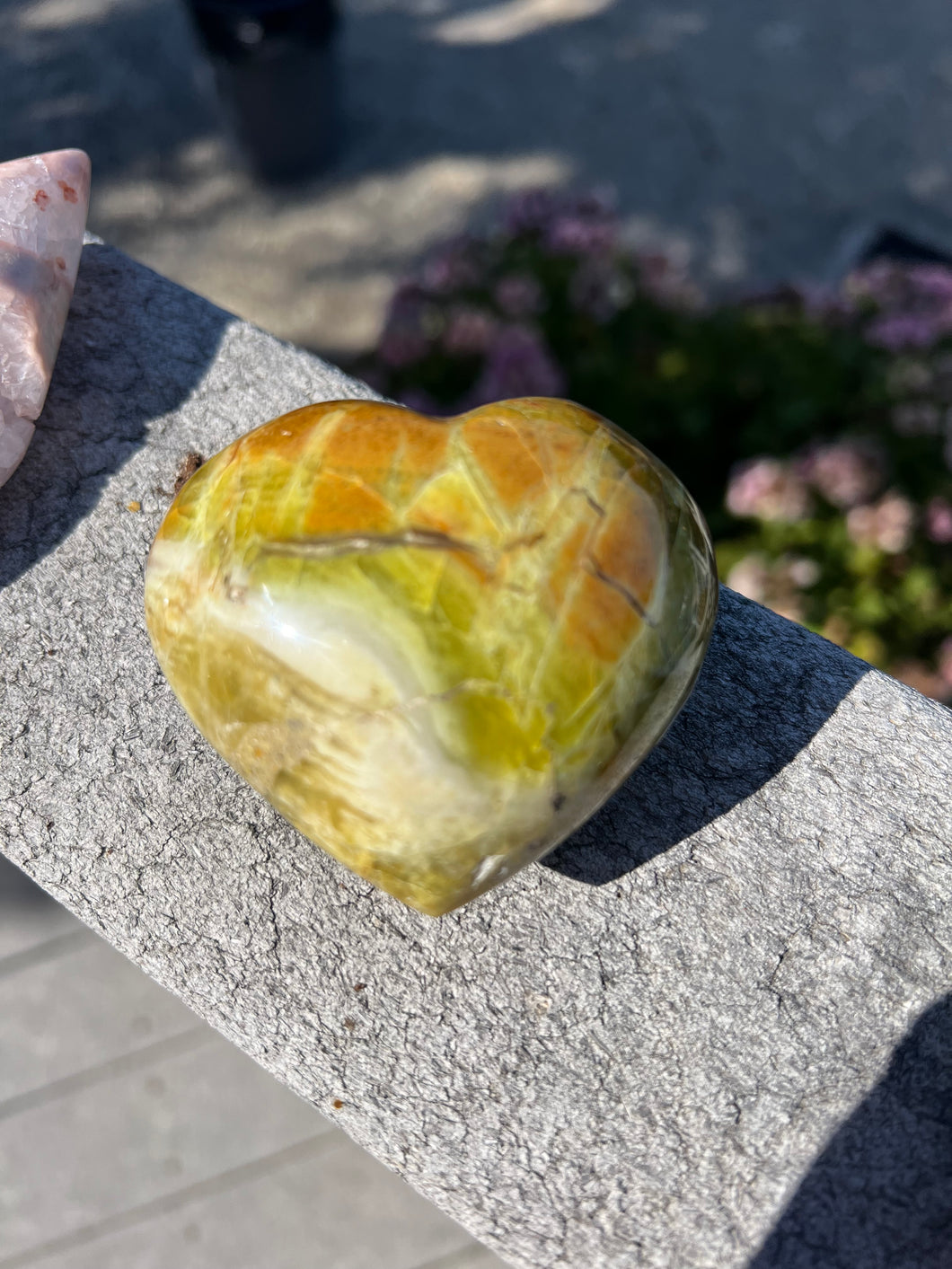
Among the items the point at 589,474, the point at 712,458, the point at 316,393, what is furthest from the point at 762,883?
the point at 712,458

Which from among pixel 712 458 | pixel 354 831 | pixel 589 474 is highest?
pixel 589 474

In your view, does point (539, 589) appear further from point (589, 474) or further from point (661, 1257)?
point (661, 1257)

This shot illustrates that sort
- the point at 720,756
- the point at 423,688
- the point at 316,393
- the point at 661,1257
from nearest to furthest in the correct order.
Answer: the point at 423,688 < the point at 661,1257 < the point at 720,756 < the point at 316,393

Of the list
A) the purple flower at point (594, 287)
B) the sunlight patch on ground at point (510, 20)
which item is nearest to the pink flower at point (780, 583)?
the purple flower at point (594, 287)

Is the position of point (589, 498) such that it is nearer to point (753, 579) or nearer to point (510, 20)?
point (753, 579)

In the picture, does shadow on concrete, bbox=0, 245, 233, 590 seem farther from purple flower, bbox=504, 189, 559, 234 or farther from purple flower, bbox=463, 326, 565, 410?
purple flower, bbox=504, 189, 559, 234

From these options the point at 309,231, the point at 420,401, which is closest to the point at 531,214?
the point at 420,401

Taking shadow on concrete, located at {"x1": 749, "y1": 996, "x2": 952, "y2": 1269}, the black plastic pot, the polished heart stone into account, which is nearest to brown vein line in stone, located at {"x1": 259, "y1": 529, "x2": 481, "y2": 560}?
the polished heart stone
